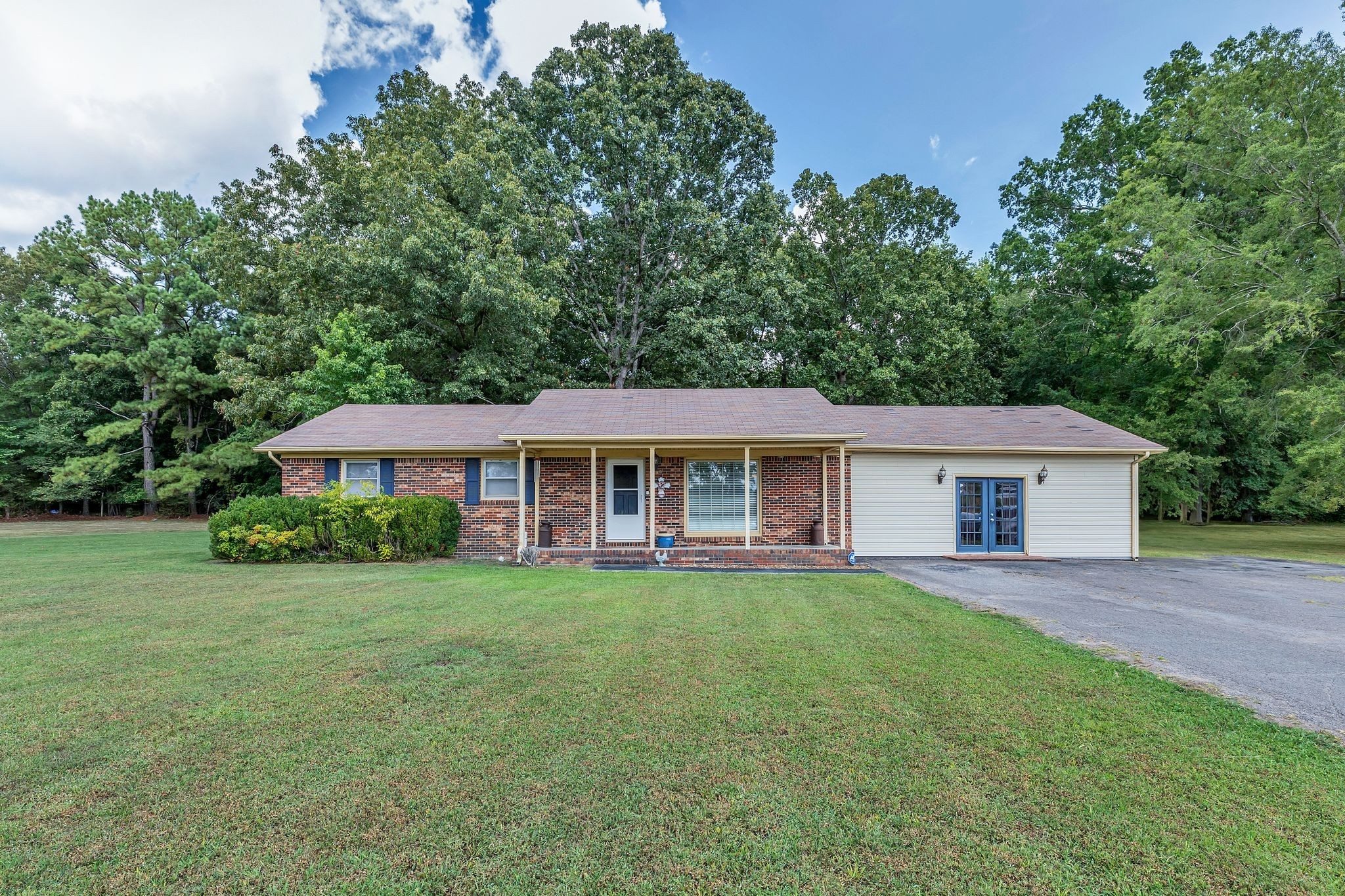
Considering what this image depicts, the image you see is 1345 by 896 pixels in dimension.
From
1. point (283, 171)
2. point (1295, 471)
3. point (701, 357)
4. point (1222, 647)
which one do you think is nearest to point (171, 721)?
point (1222, 647)

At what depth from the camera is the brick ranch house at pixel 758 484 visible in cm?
1268

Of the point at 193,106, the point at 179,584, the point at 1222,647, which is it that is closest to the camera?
the point at 1222,647

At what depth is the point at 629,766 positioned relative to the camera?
3031mm

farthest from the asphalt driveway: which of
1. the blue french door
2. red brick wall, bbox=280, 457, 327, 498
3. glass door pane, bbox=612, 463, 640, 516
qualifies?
red brick wall, bbox=280, 457, 327, 498

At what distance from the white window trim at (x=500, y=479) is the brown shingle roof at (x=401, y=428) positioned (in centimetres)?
50

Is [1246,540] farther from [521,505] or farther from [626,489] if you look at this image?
[521,505]

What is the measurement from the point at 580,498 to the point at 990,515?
941cm

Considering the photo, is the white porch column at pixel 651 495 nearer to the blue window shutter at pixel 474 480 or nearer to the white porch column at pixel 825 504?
the white porch column at pixel 825 504

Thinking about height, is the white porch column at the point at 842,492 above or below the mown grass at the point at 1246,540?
above

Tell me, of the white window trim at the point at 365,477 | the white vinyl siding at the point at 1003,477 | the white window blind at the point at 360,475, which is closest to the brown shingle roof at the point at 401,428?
the white window trim at the point at 365,477

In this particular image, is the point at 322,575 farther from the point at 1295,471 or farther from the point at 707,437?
the point at 1295,471

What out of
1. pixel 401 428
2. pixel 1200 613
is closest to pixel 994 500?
pixel 1200 613

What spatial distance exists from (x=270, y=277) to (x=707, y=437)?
69.5ft

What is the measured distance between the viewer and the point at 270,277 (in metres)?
22.7
